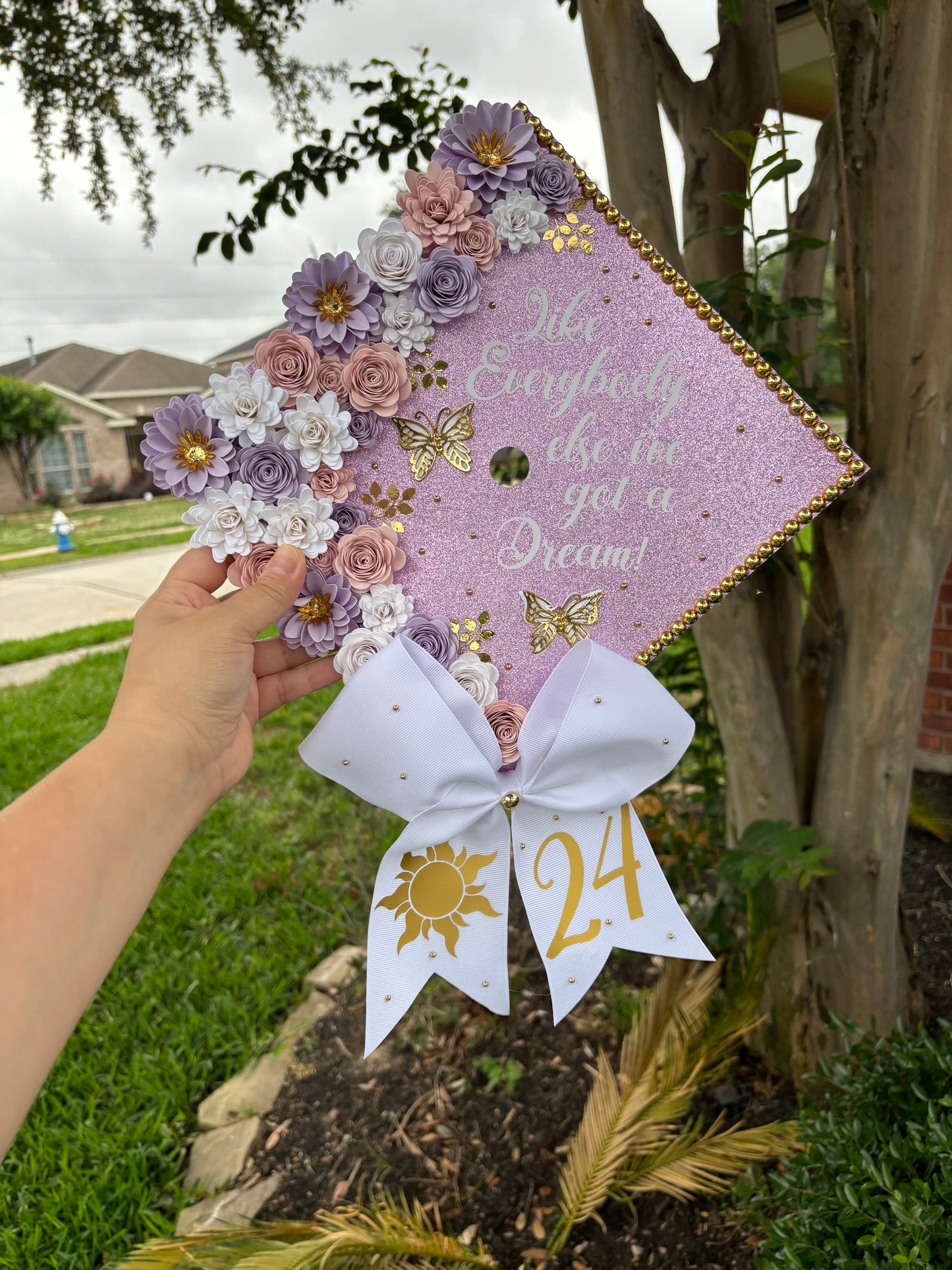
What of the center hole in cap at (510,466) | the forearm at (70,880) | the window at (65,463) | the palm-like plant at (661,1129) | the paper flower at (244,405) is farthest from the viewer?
the window at (65,463)

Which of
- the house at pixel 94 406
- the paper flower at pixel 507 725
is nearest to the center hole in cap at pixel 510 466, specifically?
the paper flower at pixel 507 725

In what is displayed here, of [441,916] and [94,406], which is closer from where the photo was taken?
[441,916]

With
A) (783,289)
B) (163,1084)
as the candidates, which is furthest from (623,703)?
(163,1084)

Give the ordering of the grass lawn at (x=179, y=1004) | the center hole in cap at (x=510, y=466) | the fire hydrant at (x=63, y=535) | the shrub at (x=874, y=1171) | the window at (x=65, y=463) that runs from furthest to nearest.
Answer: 1. the window at (x=65, y=463)
2. the fire hydrant at (x=63, y=535)
3. the grass lawn at (x=179, y=1004)
4. the center hole in cap at (x=510, y=466)
5. the shrub at (x=874, y=1171)

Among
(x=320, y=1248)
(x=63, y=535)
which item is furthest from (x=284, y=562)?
(x=63, y=535)

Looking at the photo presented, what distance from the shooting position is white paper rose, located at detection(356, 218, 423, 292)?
842 mm

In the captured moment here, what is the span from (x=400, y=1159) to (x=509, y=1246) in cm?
33

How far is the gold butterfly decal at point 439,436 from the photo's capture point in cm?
86

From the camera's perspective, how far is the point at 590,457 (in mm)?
873

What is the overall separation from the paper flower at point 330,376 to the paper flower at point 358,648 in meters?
0.24

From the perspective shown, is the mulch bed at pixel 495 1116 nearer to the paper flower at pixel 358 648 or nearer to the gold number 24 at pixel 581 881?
the gold number 24 at pixel 581 881

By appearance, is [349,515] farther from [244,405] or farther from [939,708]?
[939,708]

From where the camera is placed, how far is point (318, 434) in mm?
835

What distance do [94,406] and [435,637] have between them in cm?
2935
